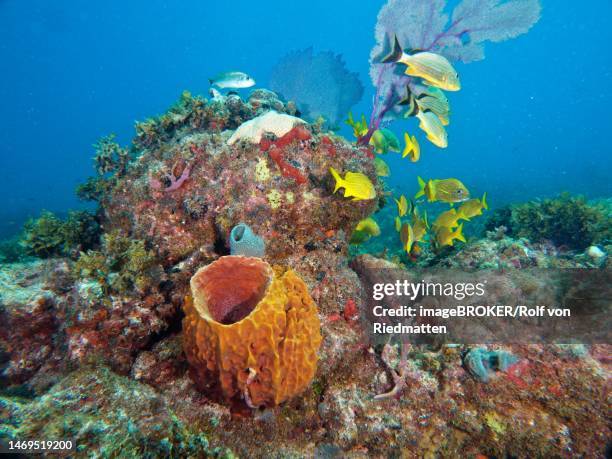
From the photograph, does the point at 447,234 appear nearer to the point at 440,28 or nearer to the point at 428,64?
the point at 428,64

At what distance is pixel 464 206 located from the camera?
4.58 metres

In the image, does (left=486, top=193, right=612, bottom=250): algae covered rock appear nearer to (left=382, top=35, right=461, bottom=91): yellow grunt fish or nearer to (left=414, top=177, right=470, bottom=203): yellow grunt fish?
(left=414, top=177, right=470, bottom=203): yellow grunt fish

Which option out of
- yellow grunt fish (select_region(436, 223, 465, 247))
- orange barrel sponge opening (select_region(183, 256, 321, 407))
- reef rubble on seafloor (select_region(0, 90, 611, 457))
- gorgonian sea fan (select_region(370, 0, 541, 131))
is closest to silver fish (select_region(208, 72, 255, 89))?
gorgonian sea fan (select_region(370, 0, 541, 131))

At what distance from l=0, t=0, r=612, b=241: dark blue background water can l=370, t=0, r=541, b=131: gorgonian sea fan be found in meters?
82.6

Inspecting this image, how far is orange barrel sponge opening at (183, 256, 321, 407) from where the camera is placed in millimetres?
2053

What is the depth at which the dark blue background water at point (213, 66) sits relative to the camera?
3738 inches

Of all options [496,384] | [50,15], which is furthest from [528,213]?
[50,15]

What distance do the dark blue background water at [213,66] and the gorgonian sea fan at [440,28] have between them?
82.6 metres

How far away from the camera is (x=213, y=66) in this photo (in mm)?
111250

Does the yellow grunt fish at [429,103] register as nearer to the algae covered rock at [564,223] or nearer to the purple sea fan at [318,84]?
the algae covered rock at [564,223]

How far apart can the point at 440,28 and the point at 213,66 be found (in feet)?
412

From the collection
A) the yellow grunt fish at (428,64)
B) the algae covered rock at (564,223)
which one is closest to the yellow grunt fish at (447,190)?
the yellow grunt fish at (428,64)

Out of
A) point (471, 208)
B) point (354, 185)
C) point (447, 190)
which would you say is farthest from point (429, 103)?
point (354, 185)

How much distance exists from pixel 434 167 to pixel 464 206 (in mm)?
72615
